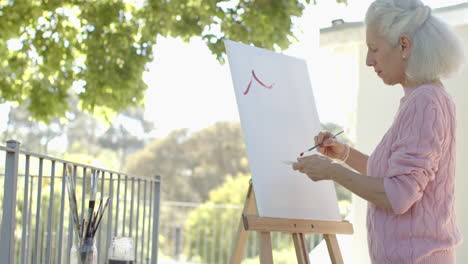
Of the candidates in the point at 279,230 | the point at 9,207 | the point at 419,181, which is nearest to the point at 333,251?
the point at 279,230

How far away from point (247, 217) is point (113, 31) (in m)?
3.90

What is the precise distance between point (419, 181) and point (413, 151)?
0.27ft

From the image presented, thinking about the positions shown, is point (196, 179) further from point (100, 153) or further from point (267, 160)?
point (267, 160)

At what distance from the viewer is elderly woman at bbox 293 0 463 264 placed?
176 cm

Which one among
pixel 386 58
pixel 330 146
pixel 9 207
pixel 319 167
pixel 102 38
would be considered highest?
pixel 102 38

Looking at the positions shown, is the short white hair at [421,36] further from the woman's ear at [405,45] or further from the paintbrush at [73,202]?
the paintbrush at [73,202]

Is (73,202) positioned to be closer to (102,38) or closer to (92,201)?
(92,201)

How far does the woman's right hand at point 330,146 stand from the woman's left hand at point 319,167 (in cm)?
37

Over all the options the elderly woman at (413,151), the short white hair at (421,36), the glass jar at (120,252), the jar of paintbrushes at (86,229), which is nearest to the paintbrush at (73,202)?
the jar of paintbrushes at (86,229)

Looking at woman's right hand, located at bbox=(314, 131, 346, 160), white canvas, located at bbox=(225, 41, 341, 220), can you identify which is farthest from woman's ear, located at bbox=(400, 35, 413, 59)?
white canvas, located at bbox=(225, 41, 341, 220)

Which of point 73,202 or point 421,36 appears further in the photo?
point 73,202

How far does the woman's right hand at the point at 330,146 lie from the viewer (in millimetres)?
2350

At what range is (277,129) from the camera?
8.60ft

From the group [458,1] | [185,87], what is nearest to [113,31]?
[458,1]
